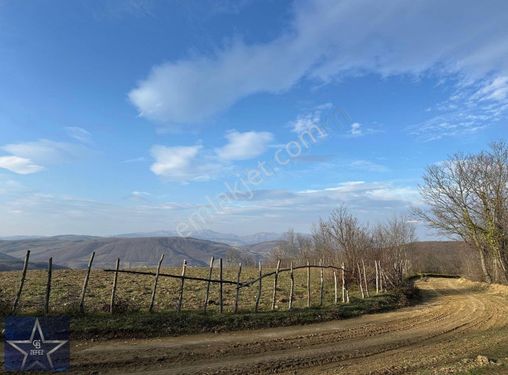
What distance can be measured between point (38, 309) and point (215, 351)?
7.81 m

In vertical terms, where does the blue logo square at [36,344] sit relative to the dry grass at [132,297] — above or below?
below

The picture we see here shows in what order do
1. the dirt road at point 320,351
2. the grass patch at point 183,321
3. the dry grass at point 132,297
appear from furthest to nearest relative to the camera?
the dry grass at point 132,297, the grass patch at point 183,321, the dirt road at point 320,351

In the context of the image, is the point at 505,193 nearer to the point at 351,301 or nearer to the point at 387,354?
the point at 351,301

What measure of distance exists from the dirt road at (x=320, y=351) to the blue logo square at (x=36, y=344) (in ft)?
1.55

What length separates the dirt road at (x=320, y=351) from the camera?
9375 millimetres

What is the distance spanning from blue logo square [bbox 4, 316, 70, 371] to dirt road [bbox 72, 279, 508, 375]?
473 millimetres

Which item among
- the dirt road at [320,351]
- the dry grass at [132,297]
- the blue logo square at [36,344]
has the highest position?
the dry grass at [132,297]

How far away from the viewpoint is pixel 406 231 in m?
74.9

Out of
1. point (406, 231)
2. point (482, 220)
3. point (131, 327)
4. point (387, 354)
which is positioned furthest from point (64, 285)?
point (406, 231)

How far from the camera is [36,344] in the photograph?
34.4 feet

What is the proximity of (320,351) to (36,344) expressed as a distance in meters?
7.87

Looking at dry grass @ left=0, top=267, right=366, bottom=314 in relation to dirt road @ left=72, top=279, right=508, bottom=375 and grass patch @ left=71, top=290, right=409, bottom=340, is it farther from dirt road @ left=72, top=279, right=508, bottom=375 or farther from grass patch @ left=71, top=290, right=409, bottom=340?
dirt road @ left=72, top=279, right=508, bottom=375

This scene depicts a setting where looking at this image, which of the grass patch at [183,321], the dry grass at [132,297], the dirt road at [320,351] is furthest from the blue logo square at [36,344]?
the dry grass at [132,297]

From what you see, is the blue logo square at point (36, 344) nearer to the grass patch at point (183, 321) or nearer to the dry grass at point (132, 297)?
the grass patch at point (183, 321)
